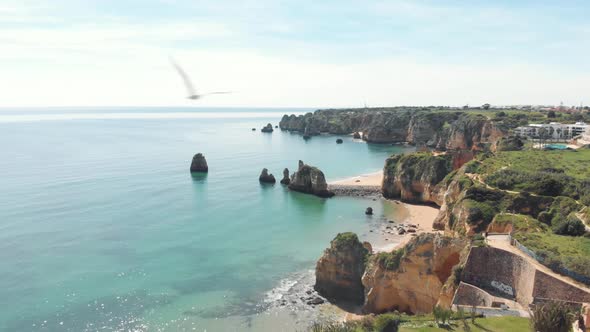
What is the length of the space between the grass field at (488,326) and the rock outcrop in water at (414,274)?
7.35 m

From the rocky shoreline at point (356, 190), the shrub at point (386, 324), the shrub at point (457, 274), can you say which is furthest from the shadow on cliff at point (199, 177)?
the shrub at point (386, 324)

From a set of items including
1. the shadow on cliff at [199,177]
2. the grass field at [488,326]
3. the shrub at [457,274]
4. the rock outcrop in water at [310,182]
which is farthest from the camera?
the shadow on cliff at [199,177]

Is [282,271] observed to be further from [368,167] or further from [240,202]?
[368,167]

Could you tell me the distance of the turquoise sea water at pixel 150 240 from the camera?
3509 centimetres

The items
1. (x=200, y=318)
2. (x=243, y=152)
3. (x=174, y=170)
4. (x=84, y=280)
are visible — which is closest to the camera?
(x=200, y=318)

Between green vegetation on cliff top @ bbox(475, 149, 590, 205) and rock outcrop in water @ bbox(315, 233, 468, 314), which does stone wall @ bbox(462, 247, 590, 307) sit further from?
green vegetation on cliff top @ bbox(475, 149, 590, 205)

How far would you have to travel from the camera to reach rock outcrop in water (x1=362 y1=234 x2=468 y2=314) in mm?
31953

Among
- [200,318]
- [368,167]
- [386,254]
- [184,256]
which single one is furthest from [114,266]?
[368,167]

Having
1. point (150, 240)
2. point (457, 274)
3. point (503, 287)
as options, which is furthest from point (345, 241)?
point (150, 240)

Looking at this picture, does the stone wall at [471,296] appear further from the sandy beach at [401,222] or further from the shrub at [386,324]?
the sandy beach at [401,222]

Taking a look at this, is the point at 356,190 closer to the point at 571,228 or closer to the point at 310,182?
the point at 310,182

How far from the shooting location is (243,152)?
5187 inches

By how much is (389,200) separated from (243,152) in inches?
2626

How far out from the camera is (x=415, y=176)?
7100cm
